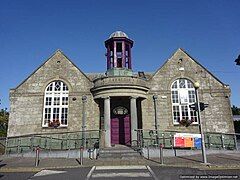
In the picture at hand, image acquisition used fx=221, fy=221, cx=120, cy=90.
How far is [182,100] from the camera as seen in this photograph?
58.5ft

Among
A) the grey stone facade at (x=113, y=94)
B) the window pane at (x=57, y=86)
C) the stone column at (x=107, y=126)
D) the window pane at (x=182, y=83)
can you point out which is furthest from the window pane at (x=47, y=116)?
the window pane at (x=182, y=83)

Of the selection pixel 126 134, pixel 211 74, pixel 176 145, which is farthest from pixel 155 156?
pixel 211 74

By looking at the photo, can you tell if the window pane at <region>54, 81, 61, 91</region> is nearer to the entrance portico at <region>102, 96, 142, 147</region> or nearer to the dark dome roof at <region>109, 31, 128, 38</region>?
the entrance portico at <region>102, 96, 142, 147</region>

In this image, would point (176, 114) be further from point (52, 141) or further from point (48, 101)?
point (48, 101)

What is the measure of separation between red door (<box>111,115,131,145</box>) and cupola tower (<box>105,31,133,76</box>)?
3708mm

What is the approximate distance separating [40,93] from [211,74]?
14315 mm

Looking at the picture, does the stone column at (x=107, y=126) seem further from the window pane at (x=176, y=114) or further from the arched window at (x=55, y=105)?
the window pane at (x=176, y=114)

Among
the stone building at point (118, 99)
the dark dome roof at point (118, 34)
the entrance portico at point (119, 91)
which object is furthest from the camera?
the dark dome roof at point (118, 34)

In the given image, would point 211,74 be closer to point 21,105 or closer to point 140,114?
point 140,114

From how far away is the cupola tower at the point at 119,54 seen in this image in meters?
17.6

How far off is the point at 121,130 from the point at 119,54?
628 centimetres

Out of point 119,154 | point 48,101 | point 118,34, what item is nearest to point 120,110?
point 119,154

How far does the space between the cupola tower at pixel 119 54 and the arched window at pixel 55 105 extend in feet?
13.8

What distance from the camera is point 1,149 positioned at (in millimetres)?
17469
